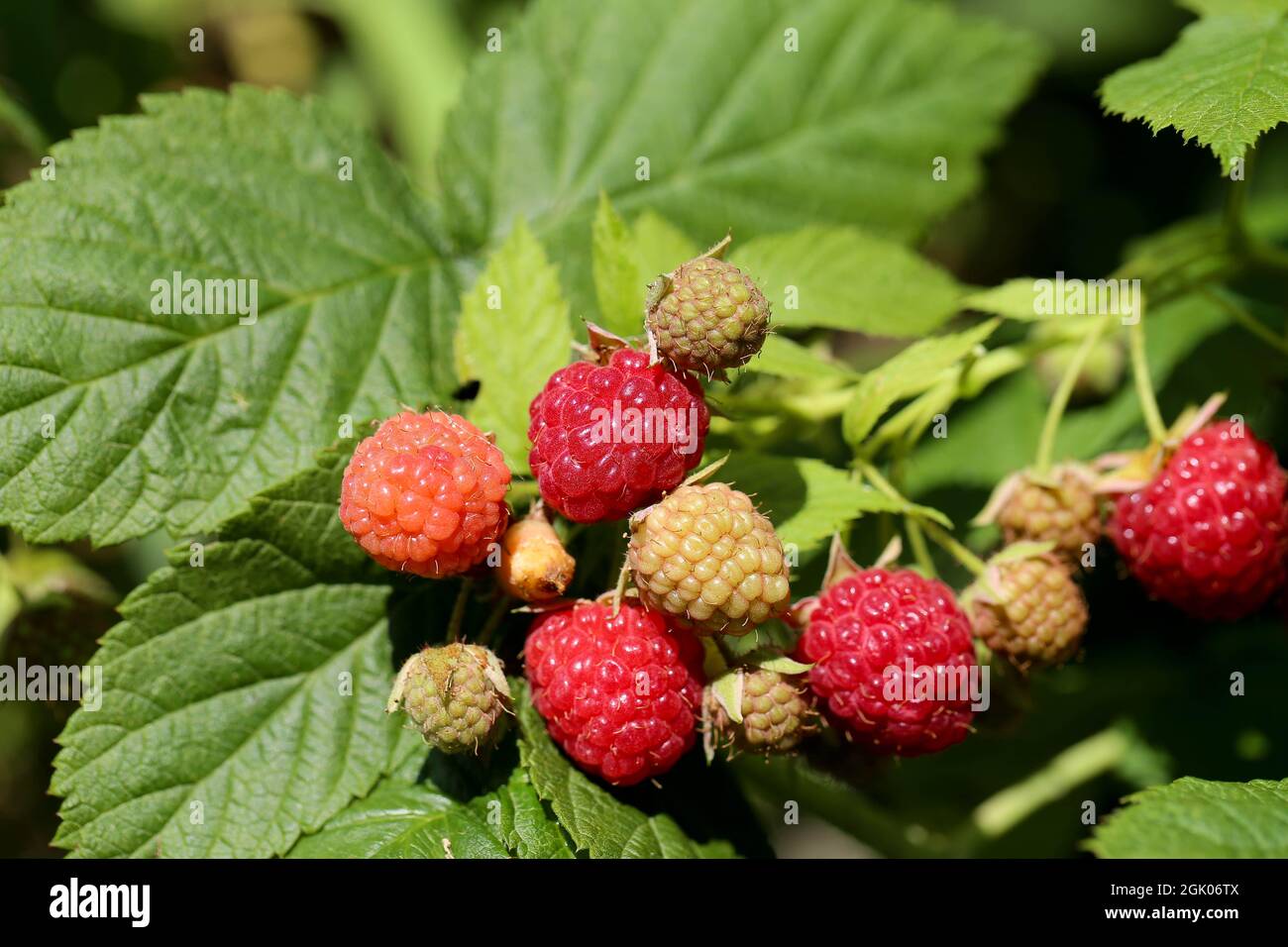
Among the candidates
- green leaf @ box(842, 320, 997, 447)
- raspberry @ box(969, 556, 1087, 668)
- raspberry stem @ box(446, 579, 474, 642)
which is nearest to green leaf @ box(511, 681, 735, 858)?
raspberry stem @ box(446, 579, 474, 642)

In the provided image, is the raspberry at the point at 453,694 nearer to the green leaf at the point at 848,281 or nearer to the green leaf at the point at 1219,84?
the green leaf at the point at 848,281

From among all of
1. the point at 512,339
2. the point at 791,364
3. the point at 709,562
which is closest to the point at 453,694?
the point at 709,562

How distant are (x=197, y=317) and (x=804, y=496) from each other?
1.07 m

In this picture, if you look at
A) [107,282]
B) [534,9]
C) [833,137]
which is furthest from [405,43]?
[107,282]

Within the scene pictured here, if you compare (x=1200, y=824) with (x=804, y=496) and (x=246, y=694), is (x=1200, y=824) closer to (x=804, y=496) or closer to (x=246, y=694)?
(x=804, y=496)

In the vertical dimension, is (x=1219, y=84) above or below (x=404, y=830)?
above

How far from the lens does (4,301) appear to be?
6.43 feet

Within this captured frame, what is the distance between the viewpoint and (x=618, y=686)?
5.66 feet

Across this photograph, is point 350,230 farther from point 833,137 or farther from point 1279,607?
point 1279,607

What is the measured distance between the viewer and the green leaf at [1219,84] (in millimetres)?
1823

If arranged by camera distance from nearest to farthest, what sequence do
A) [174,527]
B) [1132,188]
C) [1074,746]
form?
[174,527]
[1074,746]
[1132,188]

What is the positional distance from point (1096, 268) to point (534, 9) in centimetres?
210

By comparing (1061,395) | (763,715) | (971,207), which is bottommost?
(763,715)

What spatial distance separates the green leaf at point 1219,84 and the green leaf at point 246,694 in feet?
4.50
